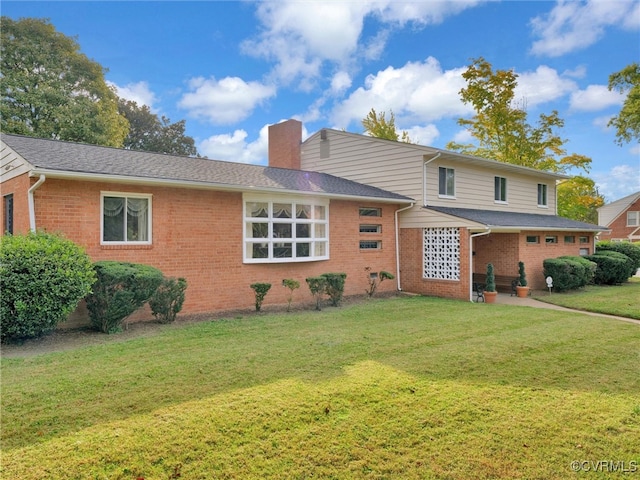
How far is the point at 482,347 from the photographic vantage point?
6438mm

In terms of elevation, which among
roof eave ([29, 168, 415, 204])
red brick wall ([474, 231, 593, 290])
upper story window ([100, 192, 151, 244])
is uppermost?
roof eave ([29, 168, 415, 204])

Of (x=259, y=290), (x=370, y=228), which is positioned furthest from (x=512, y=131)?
(x=259, y=290)

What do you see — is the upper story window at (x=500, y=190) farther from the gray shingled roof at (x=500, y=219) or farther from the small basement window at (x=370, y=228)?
the small basement window at (x=370, y=228)

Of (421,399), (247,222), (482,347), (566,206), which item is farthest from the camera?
(566,206)

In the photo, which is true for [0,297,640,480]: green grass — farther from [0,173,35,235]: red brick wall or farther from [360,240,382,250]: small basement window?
[360,240,382,250]: small basement window

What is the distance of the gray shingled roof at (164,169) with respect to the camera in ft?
26.9

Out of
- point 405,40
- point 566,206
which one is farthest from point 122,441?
point 566,206

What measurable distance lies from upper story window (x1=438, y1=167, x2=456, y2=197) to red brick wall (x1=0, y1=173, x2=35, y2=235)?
40.6 ft

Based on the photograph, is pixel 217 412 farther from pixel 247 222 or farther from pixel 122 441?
pixel 247 222

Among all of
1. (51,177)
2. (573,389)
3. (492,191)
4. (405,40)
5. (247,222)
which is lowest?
(573,389)

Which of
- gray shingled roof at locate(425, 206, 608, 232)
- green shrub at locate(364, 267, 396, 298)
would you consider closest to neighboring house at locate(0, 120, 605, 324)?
gray shingled roof at locate(425, 206, 608, 232)

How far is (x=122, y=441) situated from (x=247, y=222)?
7495 millimetres

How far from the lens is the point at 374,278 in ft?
44.5

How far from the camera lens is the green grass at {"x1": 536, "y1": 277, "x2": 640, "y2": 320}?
10.4m
